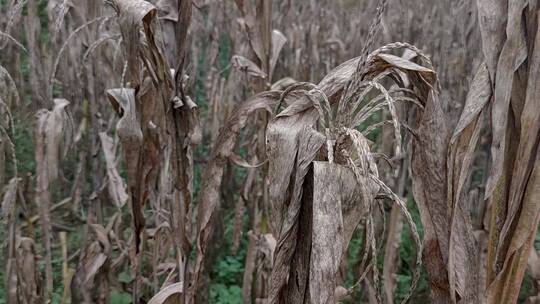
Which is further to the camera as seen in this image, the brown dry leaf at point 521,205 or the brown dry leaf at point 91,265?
the brown dry leaf at point 91,265

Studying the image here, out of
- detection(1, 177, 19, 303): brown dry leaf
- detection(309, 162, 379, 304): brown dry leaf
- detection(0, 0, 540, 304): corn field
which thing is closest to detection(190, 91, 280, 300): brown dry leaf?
detection(0, 0, 540, 304): corn field

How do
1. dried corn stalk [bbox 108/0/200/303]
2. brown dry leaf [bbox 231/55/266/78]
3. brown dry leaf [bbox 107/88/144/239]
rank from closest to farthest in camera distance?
dried corn stalk [bbox 108/0/200/303], brown dry leaf [bbox 107/88/144/239], brown dry leaf [bbox 231/55/266/78]

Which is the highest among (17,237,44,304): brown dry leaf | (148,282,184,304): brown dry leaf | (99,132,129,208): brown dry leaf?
(99,132,129,208): brown dry leaf

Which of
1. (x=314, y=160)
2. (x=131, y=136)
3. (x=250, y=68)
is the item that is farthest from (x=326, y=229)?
(x=250, y=68)

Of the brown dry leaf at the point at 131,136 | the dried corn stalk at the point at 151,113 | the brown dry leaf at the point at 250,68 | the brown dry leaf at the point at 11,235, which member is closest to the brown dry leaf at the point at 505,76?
the dried corn stalk at the point at 151,113

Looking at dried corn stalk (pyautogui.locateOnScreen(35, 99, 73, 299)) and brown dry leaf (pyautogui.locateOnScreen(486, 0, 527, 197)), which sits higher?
brown dry leaf (pyautogui.locateOnScreen(486, 0, 527, 197))

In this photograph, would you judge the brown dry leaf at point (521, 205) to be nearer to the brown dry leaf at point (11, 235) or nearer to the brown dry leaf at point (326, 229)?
the brown dry leaf at point (326, 229)

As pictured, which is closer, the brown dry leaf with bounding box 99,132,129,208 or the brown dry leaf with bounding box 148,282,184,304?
the brown dry leaf with bounding box 148,282,184,304

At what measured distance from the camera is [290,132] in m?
0.96

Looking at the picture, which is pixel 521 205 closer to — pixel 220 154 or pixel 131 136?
pixel 220 154

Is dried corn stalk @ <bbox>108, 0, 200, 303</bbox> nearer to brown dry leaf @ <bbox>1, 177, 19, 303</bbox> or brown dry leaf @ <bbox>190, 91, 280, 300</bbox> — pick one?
brown dry leaf @ <bbox>190, 91, 280, 300</bbox>

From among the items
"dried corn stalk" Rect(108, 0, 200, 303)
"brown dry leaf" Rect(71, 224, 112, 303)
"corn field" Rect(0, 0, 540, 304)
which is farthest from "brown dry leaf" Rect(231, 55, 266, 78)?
"brown dry leaf" Rect(71, 224, 112, 303)

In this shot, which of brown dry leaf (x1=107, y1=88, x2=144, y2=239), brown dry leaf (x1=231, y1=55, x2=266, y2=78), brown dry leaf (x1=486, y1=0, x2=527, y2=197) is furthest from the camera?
brown dry leaf (x1=231, y1=55, x2=266, y2=78)

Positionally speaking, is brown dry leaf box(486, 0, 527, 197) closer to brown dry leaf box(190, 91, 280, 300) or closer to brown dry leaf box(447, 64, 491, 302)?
brown dry leaf box(447, 64, 491, 302)
